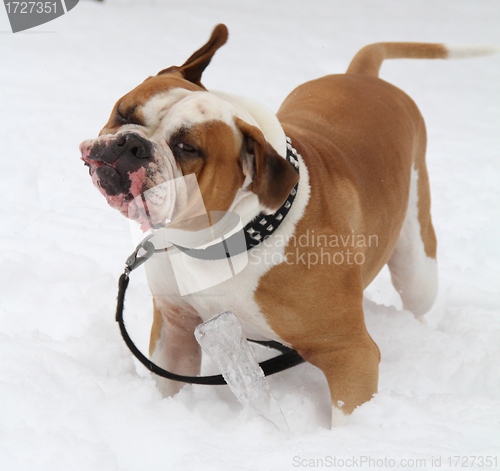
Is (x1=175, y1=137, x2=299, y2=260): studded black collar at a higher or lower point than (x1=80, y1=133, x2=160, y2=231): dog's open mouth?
lower

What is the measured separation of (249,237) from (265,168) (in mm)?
257

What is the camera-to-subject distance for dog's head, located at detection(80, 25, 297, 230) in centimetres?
186

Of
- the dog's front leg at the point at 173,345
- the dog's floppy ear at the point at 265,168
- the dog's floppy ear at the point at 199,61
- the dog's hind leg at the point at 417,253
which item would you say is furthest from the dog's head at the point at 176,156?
the dog's hind leg at the point at 417,253

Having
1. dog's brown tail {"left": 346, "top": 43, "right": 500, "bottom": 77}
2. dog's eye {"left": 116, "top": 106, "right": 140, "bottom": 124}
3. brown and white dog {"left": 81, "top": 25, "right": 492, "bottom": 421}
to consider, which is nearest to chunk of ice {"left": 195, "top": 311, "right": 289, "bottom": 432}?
brown and white dog {"left": 81, "top": 25, "right": 492, "bottom": 421}

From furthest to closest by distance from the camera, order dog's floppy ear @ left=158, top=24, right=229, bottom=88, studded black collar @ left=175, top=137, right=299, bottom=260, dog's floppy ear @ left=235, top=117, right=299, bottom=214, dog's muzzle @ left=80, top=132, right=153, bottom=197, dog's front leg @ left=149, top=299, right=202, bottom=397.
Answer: dog's front leg @ left=149, top=299, right=202, bottom=397, dog's floppy ear @ left=158, top=24, right=229, bottom=88, studded black collar @ left=175, top=137, right=299, bottom=260, dog's floppy ear @ left=235, top=117, right=299, bottom=214, dog's muzzle @ left=80, top=132, right=153, bottom=197

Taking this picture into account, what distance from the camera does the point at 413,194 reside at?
324 centimetres

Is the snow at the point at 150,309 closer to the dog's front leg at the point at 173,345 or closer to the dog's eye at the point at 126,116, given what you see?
the dog's front leg at the point at 173,345

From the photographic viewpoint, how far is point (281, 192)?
2031 millimetres

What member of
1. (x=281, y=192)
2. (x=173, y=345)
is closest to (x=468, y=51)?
(x=281, y=192)

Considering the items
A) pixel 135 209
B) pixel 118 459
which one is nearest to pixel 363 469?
pixel 118 459

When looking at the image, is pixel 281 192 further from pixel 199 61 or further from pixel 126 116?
pixel 199 61

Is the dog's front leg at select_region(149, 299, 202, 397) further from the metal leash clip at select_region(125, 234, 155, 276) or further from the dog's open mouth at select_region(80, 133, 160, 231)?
the dog's open mouth at select_region(80, 133, 160, 231)

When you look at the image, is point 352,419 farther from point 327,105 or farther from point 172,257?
point 327,105

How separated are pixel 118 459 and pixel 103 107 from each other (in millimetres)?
4450
